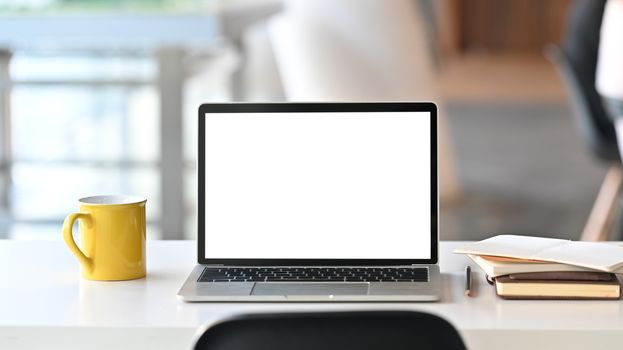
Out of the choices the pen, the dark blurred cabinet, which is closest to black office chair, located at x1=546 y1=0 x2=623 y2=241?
the pen

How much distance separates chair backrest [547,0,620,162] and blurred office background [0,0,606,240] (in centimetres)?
60

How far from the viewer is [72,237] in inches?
50.9

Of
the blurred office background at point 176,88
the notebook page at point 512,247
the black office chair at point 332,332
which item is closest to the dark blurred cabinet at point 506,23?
the blurred office background at point 176,88

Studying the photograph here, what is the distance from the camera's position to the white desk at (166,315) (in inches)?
43.3

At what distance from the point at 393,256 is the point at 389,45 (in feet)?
11.9

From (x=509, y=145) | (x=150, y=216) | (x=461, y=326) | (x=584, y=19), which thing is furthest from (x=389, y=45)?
Result: (x=461, y=326)

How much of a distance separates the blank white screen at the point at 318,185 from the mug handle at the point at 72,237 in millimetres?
157

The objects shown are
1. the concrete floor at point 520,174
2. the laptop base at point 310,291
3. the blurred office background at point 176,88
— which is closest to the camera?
the laptop base at point 310,291

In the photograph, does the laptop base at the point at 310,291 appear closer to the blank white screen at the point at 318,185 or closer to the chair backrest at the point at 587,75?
the blank white screen at the point at 318,185

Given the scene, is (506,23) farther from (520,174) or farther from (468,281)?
(468,281)

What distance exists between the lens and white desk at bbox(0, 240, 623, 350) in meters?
1.10

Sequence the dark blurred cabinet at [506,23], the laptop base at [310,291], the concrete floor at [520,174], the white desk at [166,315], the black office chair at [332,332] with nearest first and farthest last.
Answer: the black office chair at [332,332]
the white desk at [166,315]
the laptop base at [310,291]
the concrete floor at [520,174]
the dark blurred cabinet at [506,23]

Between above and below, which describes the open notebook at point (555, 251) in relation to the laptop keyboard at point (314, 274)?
above

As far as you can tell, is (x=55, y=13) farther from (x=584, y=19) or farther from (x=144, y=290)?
(x=144, y=290)
